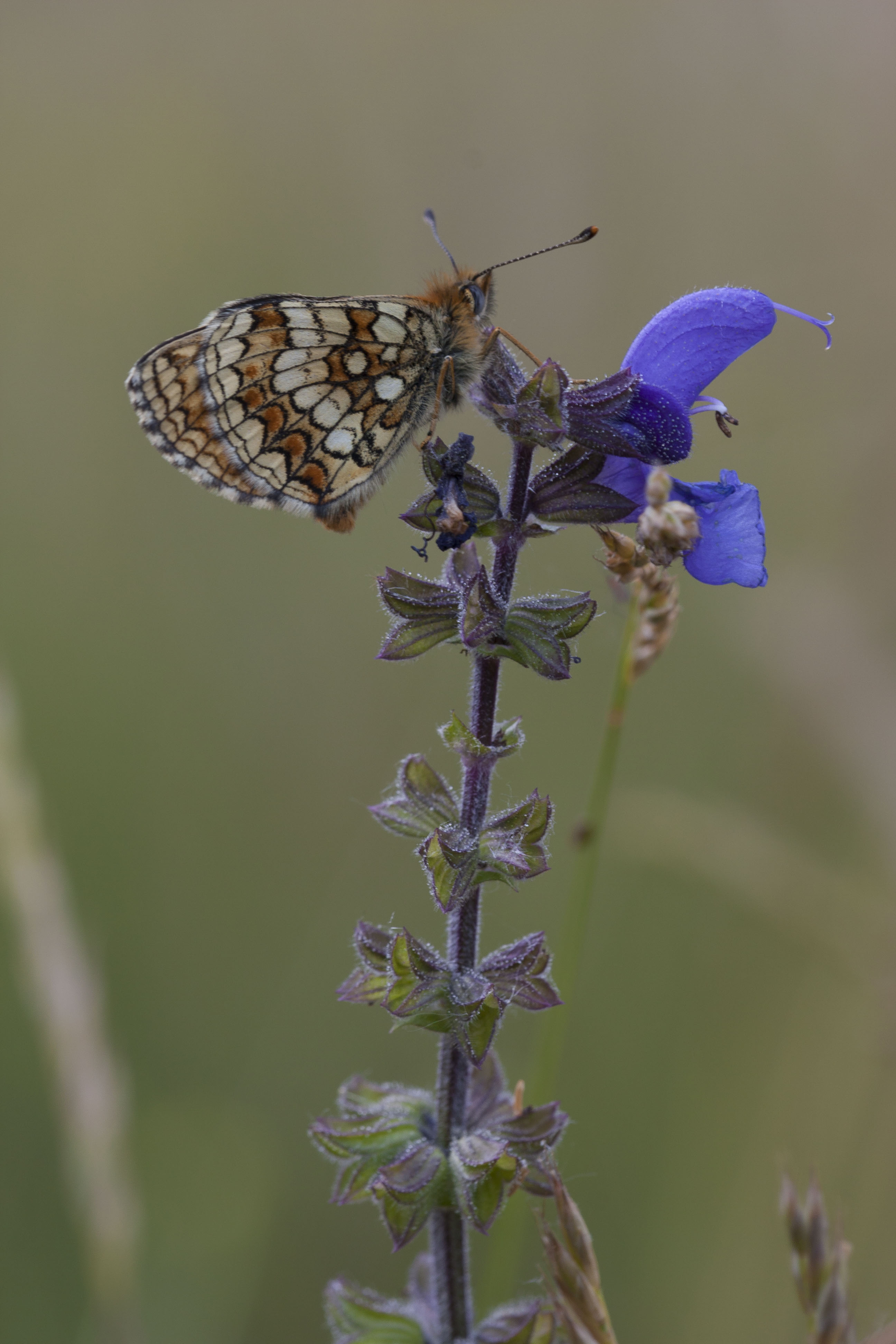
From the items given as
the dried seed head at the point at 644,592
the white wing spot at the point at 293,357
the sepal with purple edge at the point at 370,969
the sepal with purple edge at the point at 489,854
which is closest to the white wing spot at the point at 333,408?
the white wing spot at the point at 293,357

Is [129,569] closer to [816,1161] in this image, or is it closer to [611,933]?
[611,933]

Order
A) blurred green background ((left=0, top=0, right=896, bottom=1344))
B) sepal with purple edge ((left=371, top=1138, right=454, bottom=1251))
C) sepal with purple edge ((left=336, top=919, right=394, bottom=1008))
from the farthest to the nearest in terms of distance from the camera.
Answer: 1. blurred green background ((left=0, top=0, right=896, bottom=1344))
2. sepal with purple edge ((left=336, top=919, right=394, bottom=1008))
3. sepal with purple edge ((left=371, top=1138, right=454, bottom=1251))

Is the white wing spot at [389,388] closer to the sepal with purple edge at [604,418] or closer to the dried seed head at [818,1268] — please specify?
the sepal with purple edge at [604,418]

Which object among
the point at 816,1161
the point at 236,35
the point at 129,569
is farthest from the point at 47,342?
the point at 816,1161

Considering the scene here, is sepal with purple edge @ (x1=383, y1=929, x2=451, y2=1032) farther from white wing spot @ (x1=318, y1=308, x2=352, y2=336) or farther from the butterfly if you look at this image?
white wing spot @ (x1=318, y1=308, x2=352, y2=336)

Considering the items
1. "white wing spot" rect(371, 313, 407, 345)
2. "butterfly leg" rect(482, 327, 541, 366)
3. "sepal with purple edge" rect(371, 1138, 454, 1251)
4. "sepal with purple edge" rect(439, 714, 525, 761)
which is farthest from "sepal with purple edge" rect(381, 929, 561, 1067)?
"white wing spot" rect(371, 313, 407, 345)

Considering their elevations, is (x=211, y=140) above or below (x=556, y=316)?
above
